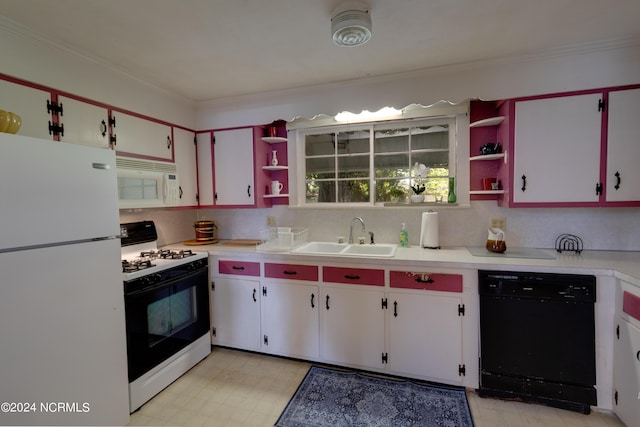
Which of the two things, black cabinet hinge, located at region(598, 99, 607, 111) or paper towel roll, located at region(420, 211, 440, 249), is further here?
paper towel roll, located at region(420, 211, 440, 249)

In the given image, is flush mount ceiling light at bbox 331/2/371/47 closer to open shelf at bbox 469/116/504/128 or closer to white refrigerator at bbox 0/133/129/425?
open shelf at bbox 469/116/504/128

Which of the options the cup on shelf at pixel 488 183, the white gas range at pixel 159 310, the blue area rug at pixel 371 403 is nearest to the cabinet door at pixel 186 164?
the white gas range at pixel 159 310

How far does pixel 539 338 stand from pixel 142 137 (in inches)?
133

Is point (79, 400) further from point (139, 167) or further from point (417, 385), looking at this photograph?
point (417, 385)

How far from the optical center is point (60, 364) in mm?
1446

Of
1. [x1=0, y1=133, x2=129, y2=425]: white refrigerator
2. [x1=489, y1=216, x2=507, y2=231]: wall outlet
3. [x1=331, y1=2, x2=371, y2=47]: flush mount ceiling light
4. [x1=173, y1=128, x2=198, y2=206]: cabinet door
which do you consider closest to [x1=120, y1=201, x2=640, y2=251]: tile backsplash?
[x1=489, y1=216, x2=507, y2=231]: wall outlet

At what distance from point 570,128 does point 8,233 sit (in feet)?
11.0

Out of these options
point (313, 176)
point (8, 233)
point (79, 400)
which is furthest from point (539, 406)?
point (8, 233)

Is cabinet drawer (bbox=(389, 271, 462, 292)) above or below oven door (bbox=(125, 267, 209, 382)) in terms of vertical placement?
above

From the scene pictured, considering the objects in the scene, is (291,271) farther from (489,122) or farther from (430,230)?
(489,122)

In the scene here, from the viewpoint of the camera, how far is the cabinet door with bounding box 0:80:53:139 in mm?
1654

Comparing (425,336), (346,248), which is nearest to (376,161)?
Answer: (346,248)

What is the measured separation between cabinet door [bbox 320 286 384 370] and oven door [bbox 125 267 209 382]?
3.59 feet

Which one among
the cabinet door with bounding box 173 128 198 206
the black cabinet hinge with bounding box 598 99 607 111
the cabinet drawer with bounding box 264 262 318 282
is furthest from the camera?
the cabinet door with bounding box 173 128 198 206
